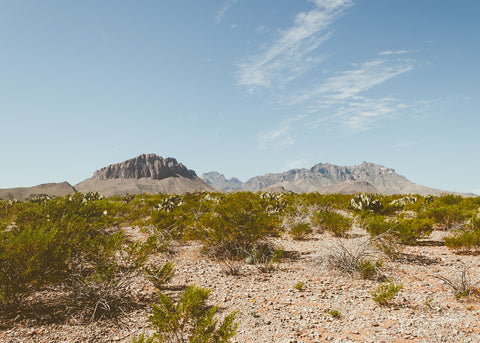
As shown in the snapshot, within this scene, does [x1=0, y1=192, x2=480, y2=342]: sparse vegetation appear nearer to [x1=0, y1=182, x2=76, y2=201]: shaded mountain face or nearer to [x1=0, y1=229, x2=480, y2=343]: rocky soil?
[x1=0, y1=229, x2=480, y2=343]: rocky soil

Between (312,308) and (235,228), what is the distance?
347 centimetres

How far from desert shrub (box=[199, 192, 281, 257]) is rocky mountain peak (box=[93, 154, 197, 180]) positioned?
180400 millimetres

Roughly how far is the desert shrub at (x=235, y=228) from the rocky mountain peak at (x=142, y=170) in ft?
592

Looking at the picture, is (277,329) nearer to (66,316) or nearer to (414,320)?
(414,320)

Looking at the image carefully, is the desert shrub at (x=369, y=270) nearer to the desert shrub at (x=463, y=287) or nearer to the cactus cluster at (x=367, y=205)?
the desert shrub at (x=463, y=287)

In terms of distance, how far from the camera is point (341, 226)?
33.8 ft

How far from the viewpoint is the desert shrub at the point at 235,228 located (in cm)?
779

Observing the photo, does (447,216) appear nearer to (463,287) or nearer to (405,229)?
(405,229)

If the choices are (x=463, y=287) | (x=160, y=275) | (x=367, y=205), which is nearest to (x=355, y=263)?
(x=463, y=287)

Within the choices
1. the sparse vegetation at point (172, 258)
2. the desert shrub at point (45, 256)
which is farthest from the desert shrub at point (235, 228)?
the desert shrub at point (45, 256)

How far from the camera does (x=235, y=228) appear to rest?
7801 mm

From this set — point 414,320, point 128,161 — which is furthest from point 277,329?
point 128,161

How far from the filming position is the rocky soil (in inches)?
155

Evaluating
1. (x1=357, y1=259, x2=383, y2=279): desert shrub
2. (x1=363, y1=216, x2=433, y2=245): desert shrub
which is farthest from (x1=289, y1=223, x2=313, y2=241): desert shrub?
(x1=357, y1=259, x2=383, y2=279): desert shrub
